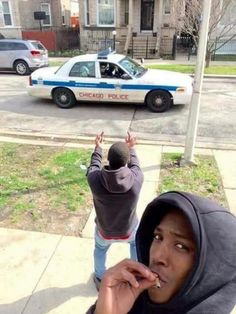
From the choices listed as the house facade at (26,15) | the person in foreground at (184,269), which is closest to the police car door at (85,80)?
the person in foreground at (184,269)

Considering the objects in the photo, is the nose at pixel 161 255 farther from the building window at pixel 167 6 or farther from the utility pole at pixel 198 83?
the building window at pixel 167 6

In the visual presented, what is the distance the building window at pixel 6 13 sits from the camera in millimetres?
23736

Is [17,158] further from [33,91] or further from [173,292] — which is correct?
[173,292]

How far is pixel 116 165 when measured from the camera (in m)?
2.51

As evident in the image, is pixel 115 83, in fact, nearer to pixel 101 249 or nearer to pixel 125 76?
pixel 125 76

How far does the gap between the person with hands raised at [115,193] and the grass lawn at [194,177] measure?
2.21m

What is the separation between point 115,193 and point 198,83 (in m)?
3.35

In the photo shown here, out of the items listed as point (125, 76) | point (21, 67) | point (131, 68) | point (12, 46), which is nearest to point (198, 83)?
point (125, 76)

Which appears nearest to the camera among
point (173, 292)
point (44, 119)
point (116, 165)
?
point (173, 292)

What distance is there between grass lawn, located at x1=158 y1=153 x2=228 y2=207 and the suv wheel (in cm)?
1107

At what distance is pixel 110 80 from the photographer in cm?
911

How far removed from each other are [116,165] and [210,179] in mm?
3260

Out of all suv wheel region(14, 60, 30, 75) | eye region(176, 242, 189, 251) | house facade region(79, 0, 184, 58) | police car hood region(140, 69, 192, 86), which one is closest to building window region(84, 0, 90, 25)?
house facade region(79, 0, 184, 58)

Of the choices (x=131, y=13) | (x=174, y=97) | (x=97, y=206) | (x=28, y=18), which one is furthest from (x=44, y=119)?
(x=28, y=18)
